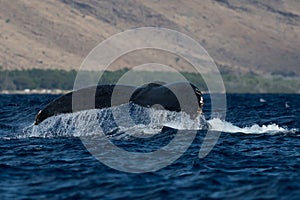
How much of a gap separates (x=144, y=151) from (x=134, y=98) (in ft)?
6.47

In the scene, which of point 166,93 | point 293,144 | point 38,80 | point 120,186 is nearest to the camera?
point 120,186

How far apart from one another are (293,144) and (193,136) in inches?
107

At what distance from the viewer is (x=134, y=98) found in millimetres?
19516

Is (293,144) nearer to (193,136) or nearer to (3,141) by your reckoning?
(193,136)

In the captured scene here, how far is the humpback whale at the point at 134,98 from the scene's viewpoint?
18406mm

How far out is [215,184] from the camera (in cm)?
1437

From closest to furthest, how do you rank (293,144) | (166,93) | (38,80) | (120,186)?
(120,186) < (166,93) < (293,144) < (38,80)

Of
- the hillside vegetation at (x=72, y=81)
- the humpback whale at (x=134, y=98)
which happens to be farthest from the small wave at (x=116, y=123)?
the hillside vegetation at (x=72, y=81)

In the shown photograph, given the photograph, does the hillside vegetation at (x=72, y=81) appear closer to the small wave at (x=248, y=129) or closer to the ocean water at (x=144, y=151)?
the small wave at (x=248, y=129)

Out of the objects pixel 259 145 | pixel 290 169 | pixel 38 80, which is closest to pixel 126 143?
pixel 259 145

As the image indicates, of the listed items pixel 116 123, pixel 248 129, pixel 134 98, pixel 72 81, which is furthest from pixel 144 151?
pixel 72 81

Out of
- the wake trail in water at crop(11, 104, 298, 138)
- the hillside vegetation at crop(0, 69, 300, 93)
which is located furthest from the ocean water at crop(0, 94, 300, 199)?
the hillside vegetation at crop(0, 69, 300, 93)

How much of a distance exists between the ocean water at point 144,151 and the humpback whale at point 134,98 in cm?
50

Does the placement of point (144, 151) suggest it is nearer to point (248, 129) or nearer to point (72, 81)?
point (248, 129)
